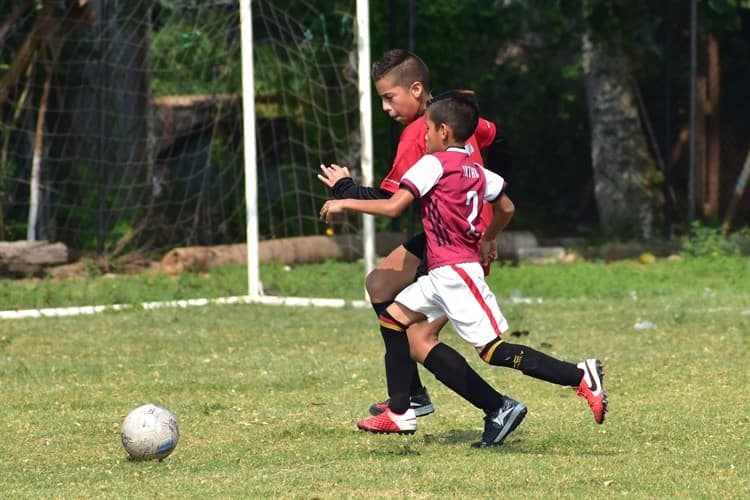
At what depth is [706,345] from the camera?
34.4ft

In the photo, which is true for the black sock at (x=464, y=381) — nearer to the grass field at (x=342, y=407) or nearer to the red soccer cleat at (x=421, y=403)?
the grass field at (x=342, y=407)

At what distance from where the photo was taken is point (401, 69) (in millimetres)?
7227

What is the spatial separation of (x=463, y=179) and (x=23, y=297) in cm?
858

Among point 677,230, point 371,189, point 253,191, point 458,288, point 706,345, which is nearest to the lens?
point 458,288

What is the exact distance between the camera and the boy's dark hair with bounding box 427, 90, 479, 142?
21.9 ft

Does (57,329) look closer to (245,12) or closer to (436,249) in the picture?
(245,12)

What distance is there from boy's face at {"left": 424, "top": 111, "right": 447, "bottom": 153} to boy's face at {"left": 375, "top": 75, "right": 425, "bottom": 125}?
1.80 feet

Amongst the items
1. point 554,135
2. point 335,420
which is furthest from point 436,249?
point 554,135

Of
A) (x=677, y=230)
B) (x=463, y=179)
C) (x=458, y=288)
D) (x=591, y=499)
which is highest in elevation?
(x=463, y=179)

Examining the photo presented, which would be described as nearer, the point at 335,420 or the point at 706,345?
the point at 335,420

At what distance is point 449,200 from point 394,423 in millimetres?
1166

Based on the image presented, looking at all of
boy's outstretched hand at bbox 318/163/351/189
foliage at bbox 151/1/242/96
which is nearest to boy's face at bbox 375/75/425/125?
boy's outstretched hand at bbox 318/163/351/189

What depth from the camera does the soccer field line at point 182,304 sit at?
13.1m

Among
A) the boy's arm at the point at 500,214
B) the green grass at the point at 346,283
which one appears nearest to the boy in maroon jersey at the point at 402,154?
the boy's arm at the point at 500,214
